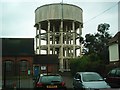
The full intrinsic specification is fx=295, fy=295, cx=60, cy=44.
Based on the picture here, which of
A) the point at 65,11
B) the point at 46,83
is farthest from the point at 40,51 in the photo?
the point at 46,83

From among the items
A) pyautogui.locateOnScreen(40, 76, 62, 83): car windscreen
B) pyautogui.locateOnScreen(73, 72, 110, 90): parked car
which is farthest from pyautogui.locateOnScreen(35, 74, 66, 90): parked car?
pyautogui.locateOnScreen(73, 72, 110, 90): parked car

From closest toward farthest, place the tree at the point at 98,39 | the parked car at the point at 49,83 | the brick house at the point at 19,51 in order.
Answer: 1. the parked car at the point at 49,83
2. the brick house at the point at 19,51
3. the tree at the point at 98,39

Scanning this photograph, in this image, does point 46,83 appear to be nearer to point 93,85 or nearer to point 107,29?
point 93,85

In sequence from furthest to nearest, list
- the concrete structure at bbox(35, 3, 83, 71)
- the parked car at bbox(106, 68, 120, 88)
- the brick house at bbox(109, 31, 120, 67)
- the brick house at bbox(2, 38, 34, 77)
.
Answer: the concrete structure at bbox(35, 3, 83, 71) → the brick house at bbox(2, 38, 34, 77) → the brick house at bbox(109, 31, 120, 67) → the parked car at bbox(106, 68, 120, 88)

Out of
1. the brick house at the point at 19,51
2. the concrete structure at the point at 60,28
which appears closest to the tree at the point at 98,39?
the concrete structure at the point at 60,28

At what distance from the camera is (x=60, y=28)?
60.3 m

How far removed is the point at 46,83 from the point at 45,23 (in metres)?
45.4

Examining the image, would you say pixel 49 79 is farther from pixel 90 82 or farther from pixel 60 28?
pixel 60 28

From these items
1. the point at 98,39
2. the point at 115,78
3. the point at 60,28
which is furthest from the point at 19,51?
the point at 115,78

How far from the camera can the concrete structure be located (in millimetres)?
57688

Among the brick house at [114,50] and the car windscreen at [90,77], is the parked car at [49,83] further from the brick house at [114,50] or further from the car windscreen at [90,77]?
the brick house at [114,50]

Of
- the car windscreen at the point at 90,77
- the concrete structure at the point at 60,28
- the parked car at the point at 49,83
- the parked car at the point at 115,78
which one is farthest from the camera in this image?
the concrete structure at the point at 60,28

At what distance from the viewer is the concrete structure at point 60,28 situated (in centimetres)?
5769

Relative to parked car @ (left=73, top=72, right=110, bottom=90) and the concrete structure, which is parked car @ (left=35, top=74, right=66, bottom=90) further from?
the concrete structure
